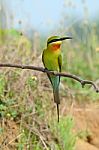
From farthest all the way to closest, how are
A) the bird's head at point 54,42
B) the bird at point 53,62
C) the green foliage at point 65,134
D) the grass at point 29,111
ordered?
the green foliage at point 65,134, the grass at point 29,111, the bird at point 53,62, the bird's head at point 54,42

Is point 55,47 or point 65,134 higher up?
point 55,47

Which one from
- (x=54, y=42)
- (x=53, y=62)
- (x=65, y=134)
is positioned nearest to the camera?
(x=54, y=42)

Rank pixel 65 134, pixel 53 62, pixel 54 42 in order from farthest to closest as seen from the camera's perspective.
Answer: pixel 65 134 < pixel 53 62 < pixel 54 42

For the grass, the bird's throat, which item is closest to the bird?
the bird's throat

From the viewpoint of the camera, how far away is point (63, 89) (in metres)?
5.36

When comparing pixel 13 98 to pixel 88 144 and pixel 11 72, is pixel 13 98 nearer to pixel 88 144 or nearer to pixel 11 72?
pixel 11 72

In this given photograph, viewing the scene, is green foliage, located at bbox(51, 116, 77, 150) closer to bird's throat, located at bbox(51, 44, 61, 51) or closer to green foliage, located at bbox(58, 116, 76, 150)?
green foliage, located at bbox(58, 116, 76, 150)

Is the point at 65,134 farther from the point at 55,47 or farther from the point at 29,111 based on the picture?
the point at 55,47

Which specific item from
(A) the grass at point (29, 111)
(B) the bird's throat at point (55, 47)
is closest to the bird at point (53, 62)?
(B) the bird's throat at point (55, 47)

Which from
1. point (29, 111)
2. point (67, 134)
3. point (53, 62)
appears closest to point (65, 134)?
point (67, 134)

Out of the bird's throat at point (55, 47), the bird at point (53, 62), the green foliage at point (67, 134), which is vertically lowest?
the green foliage at point (67, 134)

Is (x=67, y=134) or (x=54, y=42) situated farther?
(x=67, y=134)

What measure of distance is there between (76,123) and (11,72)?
2.34 ft

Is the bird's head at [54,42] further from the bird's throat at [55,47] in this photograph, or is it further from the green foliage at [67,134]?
the green foliage at [67,134]
